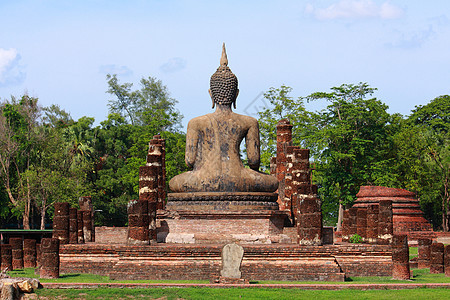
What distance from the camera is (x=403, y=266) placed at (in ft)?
60.4

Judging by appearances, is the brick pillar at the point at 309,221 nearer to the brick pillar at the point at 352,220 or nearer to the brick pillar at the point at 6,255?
the brick pillar at the point at 352,220

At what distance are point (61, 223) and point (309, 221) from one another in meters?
7.45

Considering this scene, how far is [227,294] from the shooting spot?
1497 cm

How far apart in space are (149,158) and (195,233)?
3860mm

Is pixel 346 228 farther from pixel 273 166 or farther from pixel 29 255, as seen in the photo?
pixel 29 255

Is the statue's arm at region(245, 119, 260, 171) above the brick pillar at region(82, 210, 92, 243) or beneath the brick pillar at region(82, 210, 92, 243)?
above

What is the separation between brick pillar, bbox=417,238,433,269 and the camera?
24172mm

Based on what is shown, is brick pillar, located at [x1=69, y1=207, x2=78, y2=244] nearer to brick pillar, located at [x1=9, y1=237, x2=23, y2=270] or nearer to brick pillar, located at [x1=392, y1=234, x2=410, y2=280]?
brick pillar, located at [x1=9, y1=237, x2=23, y2=270]

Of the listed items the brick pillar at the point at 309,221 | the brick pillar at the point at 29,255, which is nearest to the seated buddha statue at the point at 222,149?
the brick pillar at the point at 309,221

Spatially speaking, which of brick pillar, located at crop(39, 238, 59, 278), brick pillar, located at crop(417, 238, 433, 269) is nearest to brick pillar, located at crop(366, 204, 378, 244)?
brick pillar, located at crop(417, 238, 433, 269)

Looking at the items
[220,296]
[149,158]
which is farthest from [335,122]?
[220,296]

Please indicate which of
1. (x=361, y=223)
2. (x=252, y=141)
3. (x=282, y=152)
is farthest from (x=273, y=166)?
(x=252, y=141)

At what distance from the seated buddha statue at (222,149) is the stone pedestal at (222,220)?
428 millimetres

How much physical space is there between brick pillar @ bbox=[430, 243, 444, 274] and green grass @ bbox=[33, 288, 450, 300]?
683 centimetres
